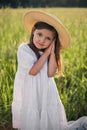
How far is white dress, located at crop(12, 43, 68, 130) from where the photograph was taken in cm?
276

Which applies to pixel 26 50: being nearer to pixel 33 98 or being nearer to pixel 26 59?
pixel 26 59

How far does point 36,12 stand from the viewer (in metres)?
2.71

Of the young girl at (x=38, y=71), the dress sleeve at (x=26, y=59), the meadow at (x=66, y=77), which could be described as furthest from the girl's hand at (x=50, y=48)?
the meadow at (x=66, y=77)

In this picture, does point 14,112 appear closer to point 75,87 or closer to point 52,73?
point 52,73

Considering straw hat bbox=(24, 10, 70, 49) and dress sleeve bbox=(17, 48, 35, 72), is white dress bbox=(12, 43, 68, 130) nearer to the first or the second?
dress sleeve bbox=(17, 48, 35, 72)

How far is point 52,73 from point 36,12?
1.28 feet

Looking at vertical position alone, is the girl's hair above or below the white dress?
above

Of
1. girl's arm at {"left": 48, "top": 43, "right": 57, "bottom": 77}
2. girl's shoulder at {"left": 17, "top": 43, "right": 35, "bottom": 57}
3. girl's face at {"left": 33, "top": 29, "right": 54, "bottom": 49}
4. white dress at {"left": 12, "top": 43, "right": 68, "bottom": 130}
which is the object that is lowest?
white dress at {"left": 12, "top": 43, "right": 68, "bottom": 130}

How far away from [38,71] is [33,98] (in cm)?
18

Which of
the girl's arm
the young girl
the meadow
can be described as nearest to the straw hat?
the young girl

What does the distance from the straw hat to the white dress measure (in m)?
0.17

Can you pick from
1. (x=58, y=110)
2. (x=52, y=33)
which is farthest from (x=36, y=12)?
(x=58, y=110)

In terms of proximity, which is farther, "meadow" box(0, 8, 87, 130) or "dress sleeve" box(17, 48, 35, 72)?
"meadow" box(0, 8, 87, 130)

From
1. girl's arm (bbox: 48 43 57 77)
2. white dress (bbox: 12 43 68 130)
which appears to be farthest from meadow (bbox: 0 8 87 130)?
girl's arm (bbox: 48 43 57 77)
